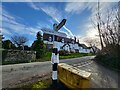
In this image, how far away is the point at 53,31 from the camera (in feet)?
20.2

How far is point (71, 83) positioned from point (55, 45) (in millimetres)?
1640

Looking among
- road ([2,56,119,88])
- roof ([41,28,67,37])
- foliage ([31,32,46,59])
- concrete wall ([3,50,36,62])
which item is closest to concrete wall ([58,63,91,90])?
roof ([41,28,67,37])

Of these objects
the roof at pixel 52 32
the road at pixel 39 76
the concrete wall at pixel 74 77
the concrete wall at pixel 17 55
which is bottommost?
the road at pixel 39 76

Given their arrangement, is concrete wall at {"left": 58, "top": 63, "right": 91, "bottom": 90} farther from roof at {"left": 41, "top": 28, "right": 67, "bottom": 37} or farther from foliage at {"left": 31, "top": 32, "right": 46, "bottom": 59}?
foliage at {"left": 31, "top": 32, "right": 46, "bottom": 59}

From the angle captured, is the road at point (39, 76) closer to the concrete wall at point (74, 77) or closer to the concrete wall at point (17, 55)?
the concrete wall at point (74, 77)

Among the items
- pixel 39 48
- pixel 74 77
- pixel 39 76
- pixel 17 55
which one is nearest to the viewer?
pixel 74 77

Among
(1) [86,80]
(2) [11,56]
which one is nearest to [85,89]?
(1) [86,80]

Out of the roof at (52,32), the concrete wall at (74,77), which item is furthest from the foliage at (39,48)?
the roof at (52,32)

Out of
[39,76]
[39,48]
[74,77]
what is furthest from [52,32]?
[39,48]

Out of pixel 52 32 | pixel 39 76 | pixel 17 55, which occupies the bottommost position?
pixel 39 76

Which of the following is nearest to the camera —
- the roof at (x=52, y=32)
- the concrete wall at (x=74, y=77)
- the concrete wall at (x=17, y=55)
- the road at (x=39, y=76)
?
the concrete wall at (x=74, y=77)

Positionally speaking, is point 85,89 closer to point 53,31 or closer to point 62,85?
point 62,85

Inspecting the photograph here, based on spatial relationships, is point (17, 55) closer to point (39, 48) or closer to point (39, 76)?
point (39, 48)

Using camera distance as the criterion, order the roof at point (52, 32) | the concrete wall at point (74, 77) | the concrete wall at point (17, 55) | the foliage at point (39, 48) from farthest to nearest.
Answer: the foliage at point (39, 48) → the concrete wall at point (17, 55) → the roof at point (52, 32) → the concrete wall at point (74, 77)
